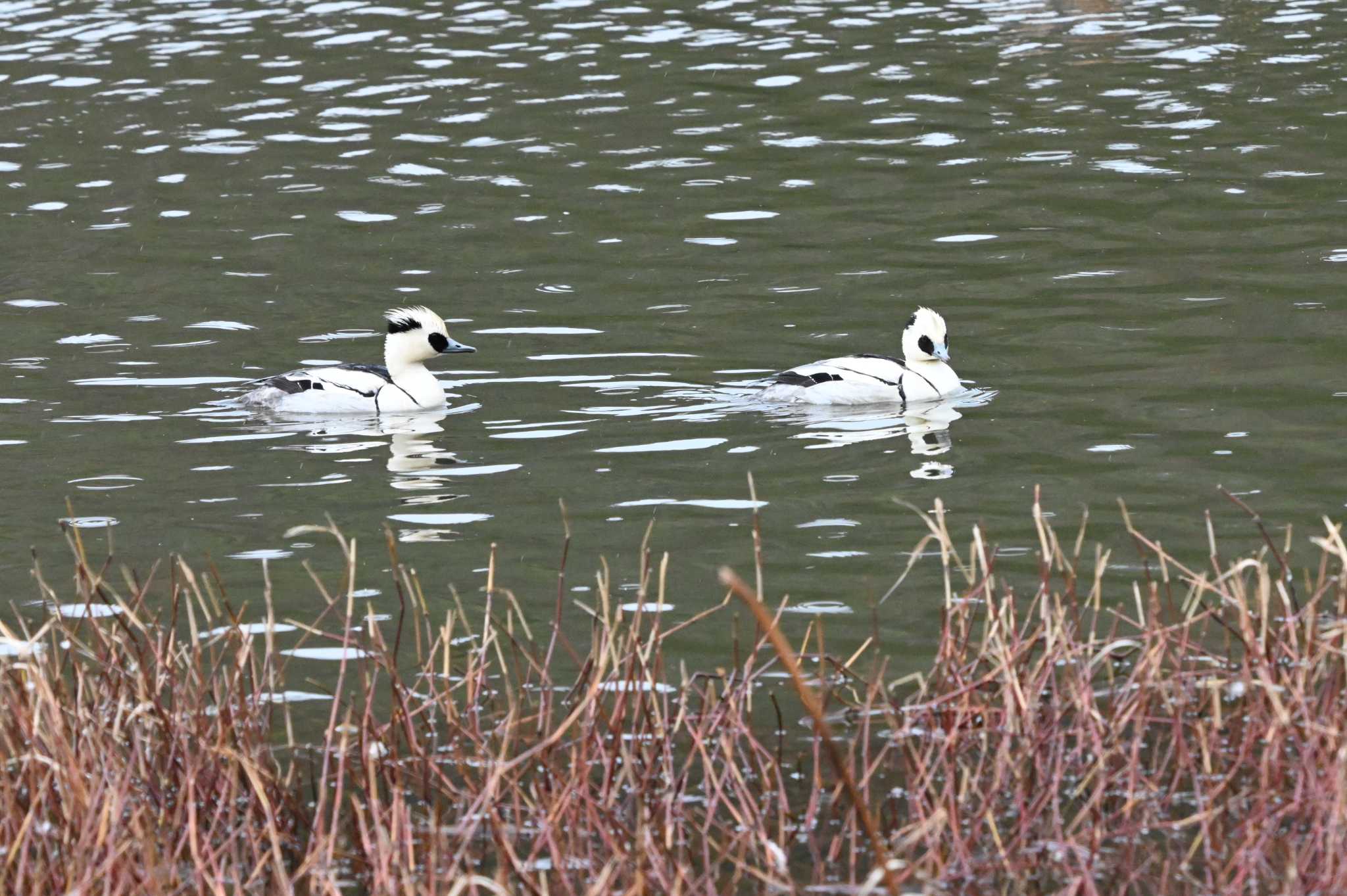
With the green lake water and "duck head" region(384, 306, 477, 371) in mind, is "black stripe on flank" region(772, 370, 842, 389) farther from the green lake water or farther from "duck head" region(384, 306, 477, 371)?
"duck head" region(384, 306, 477, 371)

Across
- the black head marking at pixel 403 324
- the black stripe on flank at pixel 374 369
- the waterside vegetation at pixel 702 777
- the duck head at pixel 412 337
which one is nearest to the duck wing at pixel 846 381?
the duck head at pixel 412 337

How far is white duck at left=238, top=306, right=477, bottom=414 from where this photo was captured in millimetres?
14930

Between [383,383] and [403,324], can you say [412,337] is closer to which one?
[403,324]

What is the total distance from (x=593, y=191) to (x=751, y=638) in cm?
1262

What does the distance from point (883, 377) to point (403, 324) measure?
3.73m

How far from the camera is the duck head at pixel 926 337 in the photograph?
15.0 meters

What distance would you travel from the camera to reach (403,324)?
15742 mm

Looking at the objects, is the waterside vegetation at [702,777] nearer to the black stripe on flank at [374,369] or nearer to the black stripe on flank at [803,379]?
the black stripe on flank at [803,379]

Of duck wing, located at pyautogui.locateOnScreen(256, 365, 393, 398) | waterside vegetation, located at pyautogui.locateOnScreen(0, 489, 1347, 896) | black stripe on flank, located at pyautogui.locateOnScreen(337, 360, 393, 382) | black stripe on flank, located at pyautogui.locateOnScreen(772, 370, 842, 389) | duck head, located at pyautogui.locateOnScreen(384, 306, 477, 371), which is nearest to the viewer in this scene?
waterside vegetation, located at pyautogui.locateOnScreen(0, 489, 1347, 896)

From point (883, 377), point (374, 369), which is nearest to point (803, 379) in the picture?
point (883, 377)

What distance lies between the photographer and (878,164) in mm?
22906

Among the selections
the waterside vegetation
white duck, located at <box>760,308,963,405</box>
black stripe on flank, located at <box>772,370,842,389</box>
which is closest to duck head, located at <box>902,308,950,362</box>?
white duck, located at <box>760,308,963,405</box>

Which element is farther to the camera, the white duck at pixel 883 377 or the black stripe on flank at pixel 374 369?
the black stripe on flank at pixel 374 369

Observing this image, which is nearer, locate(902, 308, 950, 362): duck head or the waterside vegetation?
the waterside vegetation
